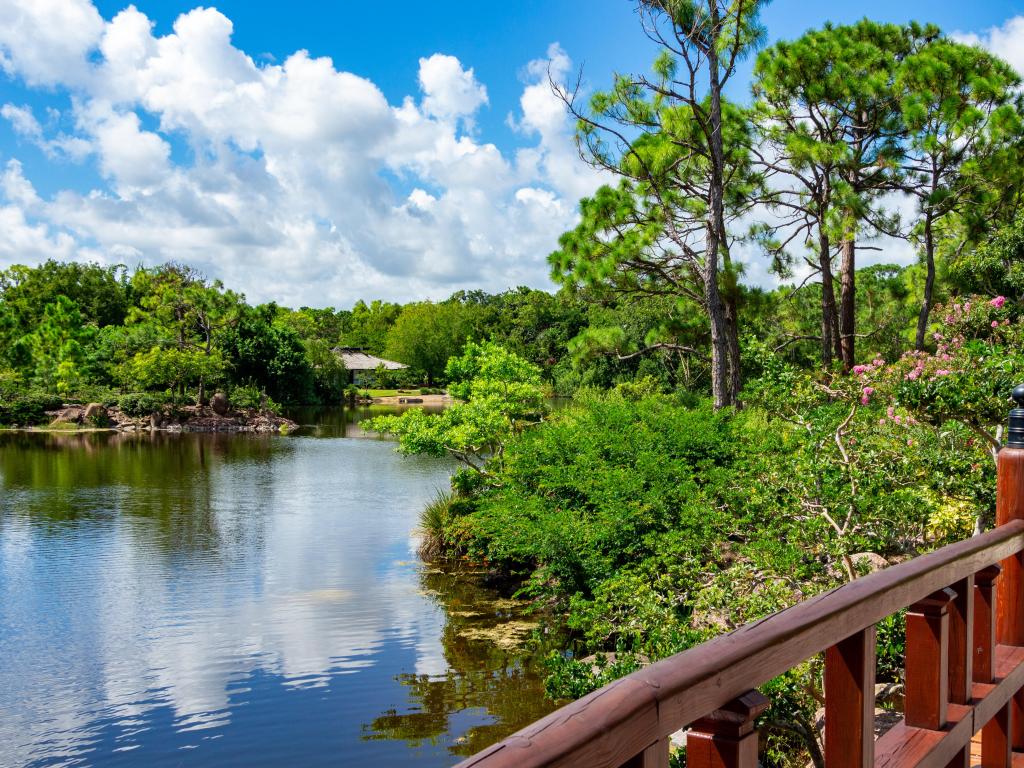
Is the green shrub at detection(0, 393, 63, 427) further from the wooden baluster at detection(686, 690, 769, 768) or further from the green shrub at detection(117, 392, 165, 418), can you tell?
the wooden baluster at detection(686, 690, 769, 768)

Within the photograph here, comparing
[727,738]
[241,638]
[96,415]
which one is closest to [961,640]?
[727,738]

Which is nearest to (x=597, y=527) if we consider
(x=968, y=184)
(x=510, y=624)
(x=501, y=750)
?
(x=510, y=624)

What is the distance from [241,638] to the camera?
8.34m

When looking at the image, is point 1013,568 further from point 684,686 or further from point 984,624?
point 684,686

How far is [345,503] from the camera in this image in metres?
15.9

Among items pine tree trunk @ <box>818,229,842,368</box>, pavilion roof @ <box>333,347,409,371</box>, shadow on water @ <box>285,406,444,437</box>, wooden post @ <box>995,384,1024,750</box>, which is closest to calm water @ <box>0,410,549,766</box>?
wooden post @ <box>995,384,1024,750</box>

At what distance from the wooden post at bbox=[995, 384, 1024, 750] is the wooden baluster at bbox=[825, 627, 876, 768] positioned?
1.16 metres

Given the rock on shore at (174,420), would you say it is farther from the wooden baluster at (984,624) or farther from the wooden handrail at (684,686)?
the wooden handrail at (684,686)

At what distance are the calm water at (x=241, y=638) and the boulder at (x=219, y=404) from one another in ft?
51.8

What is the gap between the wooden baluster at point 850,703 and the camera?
4.30ft

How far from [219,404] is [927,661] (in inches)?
1282

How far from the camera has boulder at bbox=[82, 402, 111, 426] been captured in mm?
30578

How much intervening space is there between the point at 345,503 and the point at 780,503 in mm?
10711

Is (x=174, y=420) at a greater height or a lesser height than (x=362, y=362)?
lesser
